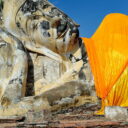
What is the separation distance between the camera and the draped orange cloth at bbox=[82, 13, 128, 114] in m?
5.38

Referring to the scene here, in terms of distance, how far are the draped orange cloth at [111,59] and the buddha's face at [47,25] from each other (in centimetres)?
38

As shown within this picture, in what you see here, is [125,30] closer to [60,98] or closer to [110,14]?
[110,14]

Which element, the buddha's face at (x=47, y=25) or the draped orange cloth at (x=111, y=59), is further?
the buddha's face at (x=47, y=25)

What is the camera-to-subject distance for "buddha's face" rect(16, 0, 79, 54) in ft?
19.6

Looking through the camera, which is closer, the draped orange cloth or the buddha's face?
the draped orange cloth

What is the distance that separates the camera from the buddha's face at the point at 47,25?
5.98 m

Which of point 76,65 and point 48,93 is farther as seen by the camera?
point 76,65

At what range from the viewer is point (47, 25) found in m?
6.05

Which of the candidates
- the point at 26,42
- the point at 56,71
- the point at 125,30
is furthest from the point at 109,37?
the point at 26,42

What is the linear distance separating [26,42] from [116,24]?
176 centimetres

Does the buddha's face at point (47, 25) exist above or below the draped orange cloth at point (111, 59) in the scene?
above

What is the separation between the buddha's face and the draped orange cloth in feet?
1.23

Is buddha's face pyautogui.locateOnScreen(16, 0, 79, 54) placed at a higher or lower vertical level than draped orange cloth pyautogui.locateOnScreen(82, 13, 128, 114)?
higher

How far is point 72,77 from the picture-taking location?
576 centimetres
